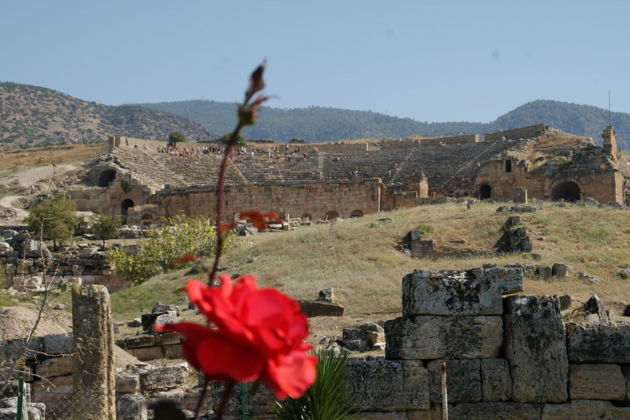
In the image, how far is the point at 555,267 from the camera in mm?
19844

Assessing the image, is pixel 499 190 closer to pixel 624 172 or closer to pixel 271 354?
pixel 624 172

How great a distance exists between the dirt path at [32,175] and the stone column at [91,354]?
47.6m

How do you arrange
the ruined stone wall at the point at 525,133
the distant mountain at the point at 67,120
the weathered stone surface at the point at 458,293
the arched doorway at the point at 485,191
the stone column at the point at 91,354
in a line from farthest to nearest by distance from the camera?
the distant mountain at the point at 67,120 → the ruined stone wall at the point at 525,133 → the arched doorway at the point at 485,191 → the stone column at the point at 91,354 → the weathered stone surface at the point at 458,293

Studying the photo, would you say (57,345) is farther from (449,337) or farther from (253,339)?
(253,339)

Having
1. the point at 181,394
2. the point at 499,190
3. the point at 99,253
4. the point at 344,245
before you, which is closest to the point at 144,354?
the point at 181,394

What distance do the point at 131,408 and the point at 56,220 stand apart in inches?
1057

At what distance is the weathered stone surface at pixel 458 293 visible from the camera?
8.29m

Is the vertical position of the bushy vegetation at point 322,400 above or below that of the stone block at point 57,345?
above

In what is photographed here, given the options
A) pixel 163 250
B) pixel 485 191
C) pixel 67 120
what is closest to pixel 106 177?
pixel 485 191

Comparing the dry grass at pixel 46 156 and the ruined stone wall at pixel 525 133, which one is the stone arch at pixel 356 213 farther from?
the dry grass at pixel 46 156

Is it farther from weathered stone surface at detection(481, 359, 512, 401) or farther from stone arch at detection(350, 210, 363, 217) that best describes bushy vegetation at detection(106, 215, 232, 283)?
weathered stone surface at detection(481, 359, 512, 401)

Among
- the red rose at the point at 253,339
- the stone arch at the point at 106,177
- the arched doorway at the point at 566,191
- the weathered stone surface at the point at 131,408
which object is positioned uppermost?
the stone arch at the point at 106,177

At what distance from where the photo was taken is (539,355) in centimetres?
809

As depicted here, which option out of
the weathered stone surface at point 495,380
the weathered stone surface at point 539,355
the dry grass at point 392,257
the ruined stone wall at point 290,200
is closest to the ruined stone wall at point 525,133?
the ruined stone wall at point 290,200
